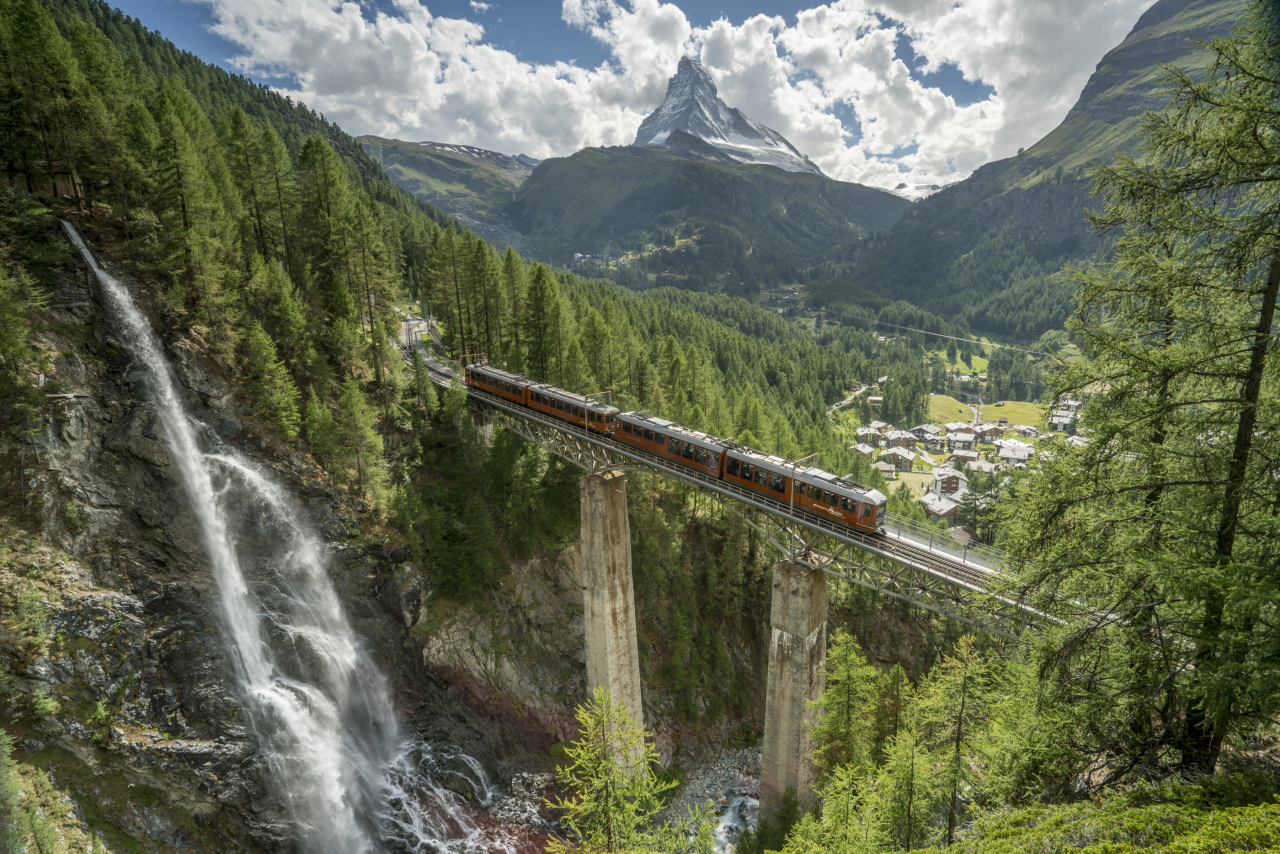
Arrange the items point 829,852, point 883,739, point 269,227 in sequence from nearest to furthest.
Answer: point 829,852 < point 883,739 < point 269,227

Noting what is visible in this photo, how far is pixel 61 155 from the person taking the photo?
3073 centimetres

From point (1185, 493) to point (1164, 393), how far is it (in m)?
1.73

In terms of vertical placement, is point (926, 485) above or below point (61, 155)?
below

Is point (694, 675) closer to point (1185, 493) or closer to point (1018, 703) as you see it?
point (1018, 703)

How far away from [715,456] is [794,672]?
11.7m

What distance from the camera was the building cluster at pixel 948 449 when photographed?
284 feet

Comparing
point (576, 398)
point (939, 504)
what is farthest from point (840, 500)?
point (939, 504)

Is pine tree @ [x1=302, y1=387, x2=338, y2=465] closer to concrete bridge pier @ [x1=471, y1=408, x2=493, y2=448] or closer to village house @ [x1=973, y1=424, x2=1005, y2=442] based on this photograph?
concrete bridge pier @ [x1=471, y1=408, x2=493, y2=448]

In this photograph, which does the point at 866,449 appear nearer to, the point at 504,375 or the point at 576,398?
the point at 576,398

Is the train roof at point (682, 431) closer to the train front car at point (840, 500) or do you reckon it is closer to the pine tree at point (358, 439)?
the train front car at point (840, 500)

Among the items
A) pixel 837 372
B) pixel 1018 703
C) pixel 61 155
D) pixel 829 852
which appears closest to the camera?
pixel 1018 703

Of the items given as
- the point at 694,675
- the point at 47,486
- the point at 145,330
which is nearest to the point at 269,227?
the point at 145,330

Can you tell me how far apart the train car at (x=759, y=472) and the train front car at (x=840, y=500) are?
67 cm

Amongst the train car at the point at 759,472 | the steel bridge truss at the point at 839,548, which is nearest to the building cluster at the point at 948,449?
the steel bridge truss at the point at 839,548
